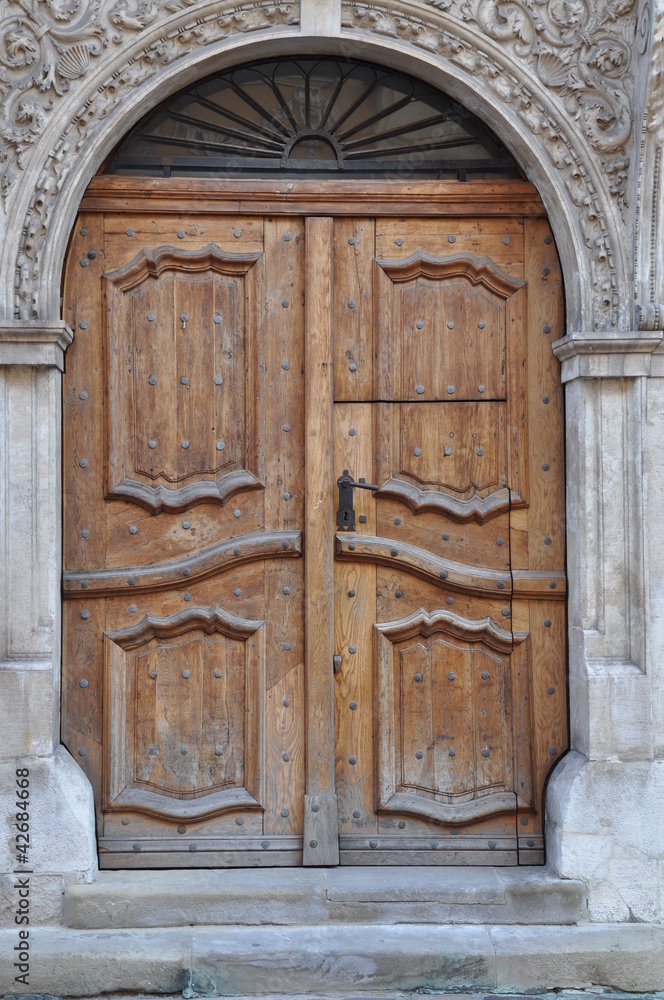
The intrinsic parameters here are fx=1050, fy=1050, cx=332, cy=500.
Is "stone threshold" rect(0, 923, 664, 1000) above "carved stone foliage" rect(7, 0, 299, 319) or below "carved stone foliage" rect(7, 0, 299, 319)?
below

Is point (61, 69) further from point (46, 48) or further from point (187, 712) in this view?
point (187, 712)

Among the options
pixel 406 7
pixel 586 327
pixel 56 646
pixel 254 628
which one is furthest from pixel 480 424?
pixel 56 646

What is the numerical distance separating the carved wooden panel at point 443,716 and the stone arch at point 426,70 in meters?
1.18

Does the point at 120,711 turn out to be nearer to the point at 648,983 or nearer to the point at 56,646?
the point at 56,646

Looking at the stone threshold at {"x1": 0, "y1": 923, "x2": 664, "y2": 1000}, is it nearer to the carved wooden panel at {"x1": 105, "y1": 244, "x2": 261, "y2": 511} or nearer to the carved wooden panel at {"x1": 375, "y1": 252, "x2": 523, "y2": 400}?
the carved wooden panel at {"x1": 105, "y1": 244, "x2": 261, "y2": 511}

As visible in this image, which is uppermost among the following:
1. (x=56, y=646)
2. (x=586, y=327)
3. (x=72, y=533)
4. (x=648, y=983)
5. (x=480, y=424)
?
(x=586, y=327)

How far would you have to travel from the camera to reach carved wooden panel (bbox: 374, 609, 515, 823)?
3.73 metres

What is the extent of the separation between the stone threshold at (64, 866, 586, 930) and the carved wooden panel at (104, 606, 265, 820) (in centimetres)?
29

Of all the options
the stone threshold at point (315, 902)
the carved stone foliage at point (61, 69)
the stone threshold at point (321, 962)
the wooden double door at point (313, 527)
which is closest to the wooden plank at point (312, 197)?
the wooden double door at point (313, 527)

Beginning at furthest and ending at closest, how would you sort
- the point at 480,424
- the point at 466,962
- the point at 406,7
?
the point at 480,424 → the point at 406,7 → the point at 466,962

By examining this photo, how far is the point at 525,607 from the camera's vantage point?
3.77m

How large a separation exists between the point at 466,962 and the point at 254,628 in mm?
1288

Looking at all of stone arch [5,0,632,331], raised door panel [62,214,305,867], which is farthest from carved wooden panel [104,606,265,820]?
stone arch [5,0,632,331]

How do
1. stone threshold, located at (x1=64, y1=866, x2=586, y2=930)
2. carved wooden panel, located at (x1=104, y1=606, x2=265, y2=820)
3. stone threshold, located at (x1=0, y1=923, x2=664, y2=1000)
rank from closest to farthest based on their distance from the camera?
stone threshold, located at (x1=0, y1=923, x2=664, y2=1000) → stone threshold, located at (x1=64, y1=866, x2=586, y2=930) → carved wooden panel, located at (x1=104, y1=606, x2=265, y2=820)
